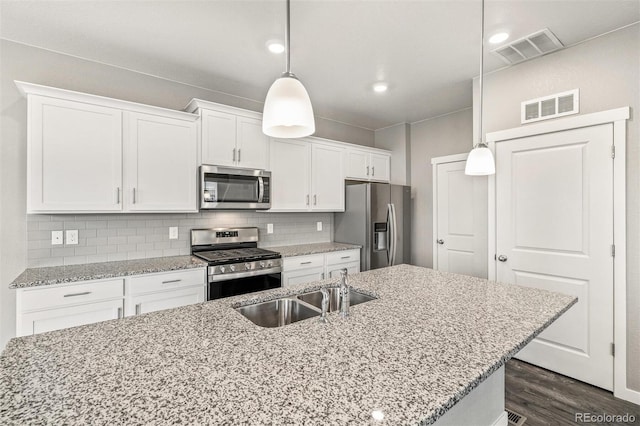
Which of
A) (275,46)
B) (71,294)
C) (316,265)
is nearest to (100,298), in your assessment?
(71,294)

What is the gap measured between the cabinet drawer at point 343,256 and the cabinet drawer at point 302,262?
135 millimetres

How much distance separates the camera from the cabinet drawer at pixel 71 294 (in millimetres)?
2047

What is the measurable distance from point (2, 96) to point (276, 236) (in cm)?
269

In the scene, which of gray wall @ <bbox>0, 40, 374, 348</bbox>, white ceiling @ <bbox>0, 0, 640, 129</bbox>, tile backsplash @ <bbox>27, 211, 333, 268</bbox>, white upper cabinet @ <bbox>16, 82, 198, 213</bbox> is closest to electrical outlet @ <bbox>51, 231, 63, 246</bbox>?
tile backsplash @ <bbox>27, 211, 333, 268</bbox>

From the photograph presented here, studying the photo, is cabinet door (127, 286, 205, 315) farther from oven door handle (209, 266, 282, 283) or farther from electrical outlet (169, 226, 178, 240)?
electrical outlet (169, 226, 178, 240)

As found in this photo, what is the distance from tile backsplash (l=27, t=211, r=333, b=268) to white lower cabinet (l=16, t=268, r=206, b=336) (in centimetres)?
56

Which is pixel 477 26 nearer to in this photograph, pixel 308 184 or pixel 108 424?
pixel 308 184

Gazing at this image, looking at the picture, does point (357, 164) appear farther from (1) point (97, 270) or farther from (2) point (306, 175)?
(1) point (97, 270)

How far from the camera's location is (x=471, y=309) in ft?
4.86

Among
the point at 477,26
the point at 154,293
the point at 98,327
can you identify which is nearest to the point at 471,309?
the point at 98,327

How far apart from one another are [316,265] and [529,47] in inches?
110

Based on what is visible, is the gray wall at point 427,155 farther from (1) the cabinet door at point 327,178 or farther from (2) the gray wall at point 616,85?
(2) the gray wall at point 616,85

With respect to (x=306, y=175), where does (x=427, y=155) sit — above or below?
above

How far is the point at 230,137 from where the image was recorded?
10.2ft
